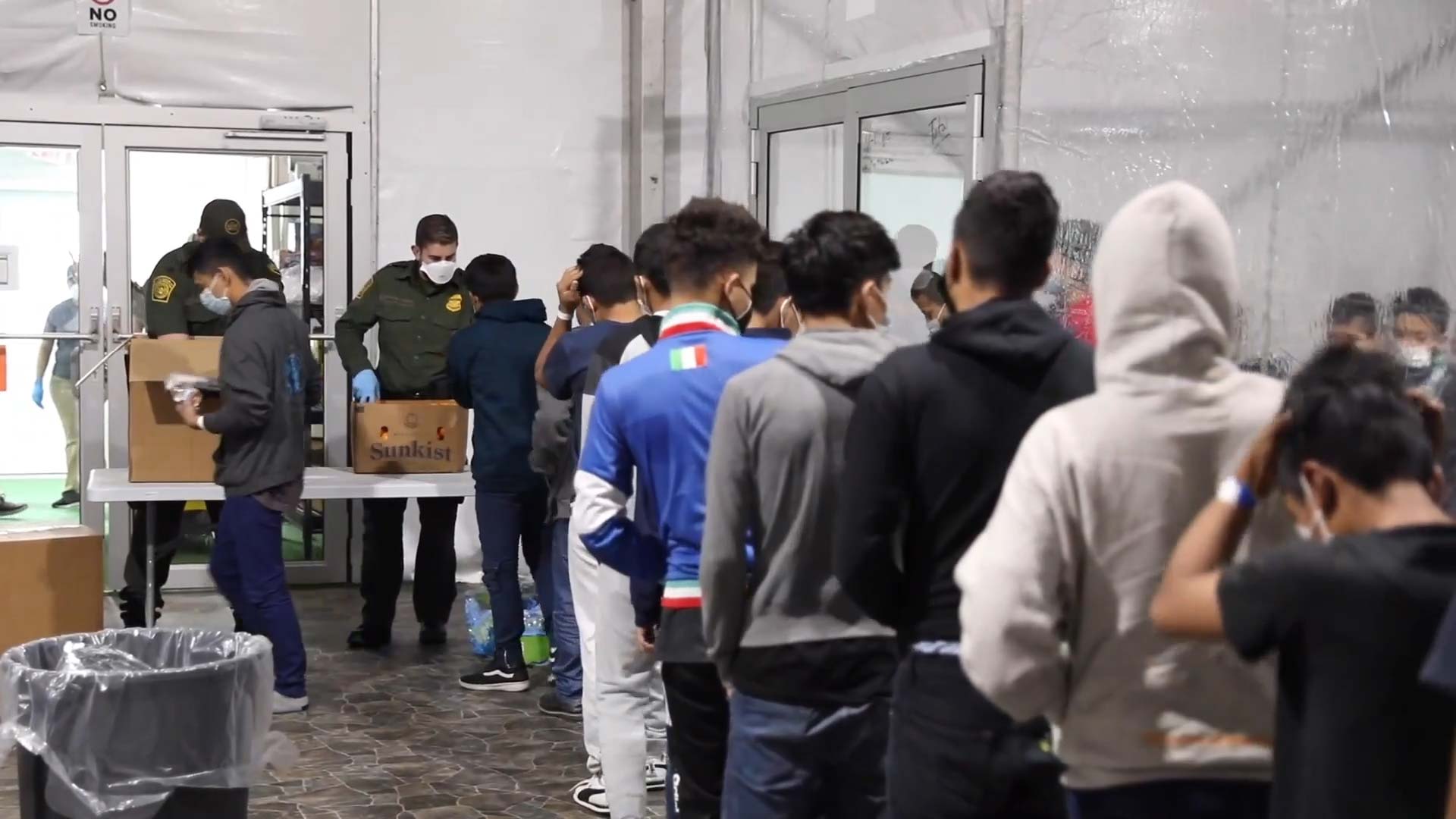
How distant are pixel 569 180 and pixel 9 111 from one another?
8.77 feet

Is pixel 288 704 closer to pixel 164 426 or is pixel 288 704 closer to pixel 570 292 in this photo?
pixel 164 426

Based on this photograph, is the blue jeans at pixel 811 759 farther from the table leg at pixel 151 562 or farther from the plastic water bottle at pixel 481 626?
the table leg at pixel 151 562

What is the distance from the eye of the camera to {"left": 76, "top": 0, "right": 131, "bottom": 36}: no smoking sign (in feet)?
22.0

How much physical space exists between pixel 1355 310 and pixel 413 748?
3099 mm

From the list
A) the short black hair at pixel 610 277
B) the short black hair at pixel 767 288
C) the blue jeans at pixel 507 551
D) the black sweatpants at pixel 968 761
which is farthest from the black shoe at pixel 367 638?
the black sweatpants at pixel 968 761

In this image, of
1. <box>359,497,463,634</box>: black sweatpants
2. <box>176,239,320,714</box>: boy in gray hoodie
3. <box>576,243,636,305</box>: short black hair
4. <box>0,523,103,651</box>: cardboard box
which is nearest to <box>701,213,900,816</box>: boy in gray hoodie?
<box>576,243,636,305</box>: short black hair

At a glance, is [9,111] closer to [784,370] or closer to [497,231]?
[497,231]

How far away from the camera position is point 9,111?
6867 millimetres

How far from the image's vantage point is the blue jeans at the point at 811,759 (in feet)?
7.80

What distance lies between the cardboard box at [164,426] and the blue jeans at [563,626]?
1327 mm

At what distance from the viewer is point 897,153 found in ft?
17.5

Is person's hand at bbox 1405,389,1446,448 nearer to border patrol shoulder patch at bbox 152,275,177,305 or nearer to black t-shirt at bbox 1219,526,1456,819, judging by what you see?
black t-shirt at bbox 1219,526,1456,819

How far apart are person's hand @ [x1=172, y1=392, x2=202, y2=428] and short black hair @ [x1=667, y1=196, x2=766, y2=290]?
2618 mm

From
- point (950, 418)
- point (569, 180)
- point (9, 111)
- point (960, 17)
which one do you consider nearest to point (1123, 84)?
point (960, 17)
